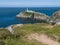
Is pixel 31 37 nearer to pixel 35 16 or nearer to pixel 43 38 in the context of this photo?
pixel 43 38

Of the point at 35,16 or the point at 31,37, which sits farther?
the point at 35,16

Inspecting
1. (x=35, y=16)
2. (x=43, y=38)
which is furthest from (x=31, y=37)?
(x=35, y=16)

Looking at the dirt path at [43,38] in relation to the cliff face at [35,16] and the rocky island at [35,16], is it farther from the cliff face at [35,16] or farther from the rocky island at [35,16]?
the cliff face at [35,16]

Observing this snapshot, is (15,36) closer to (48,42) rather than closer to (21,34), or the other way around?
(21,34)

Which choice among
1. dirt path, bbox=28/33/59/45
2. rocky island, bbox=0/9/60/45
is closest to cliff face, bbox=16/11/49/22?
rocky island, bbox=0/9/60/45

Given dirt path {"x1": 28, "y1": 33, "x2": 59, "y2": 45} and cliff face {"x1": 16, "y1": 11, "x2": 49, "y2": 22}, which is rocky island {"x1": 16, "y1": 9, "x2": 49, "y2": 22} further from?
dirt path {"x1": 28, "y1": 33, "x2": 59, "y2": 45}

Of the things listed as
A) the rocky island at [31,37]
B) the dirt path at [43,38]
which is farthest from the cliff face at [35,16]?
the dirt path at [43,38]

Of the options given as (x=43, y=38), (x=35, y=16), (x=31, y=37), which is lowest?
(x=35, y=16)

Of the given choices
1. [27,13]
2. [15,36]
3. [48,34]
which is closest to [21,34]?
[15,36]

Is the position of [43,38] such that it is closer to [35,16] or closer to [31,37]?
[31,37]

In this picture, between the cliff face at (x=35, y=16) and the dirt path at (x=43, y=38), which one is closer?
the dirt path at (x=43, y=38)

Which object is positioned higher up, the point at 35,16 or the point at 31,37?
the point at 31,37
